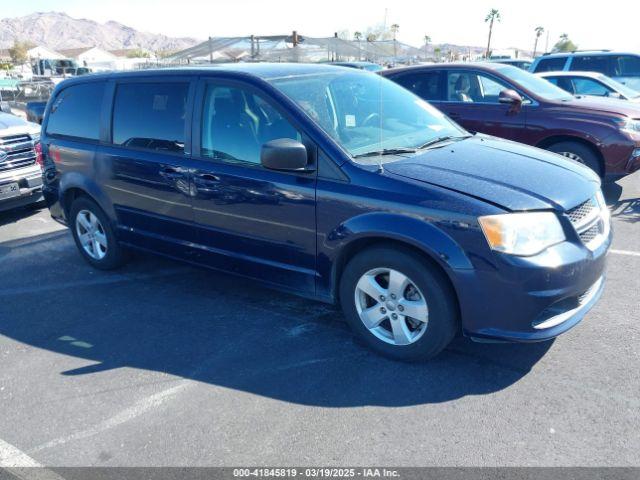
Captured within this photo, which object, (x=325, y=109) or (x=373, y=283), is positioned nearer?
(x=373, y=283)

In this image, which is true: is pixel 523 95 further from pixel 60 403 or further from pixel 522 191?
pixel 60 403

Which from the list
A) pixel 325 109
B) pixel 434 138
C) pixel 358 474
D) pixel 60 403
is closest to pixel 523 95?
pixel 434 138

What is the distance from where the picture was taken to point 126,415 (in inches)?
120

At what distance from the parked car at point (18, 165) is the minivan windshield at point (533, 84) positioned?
241 inches

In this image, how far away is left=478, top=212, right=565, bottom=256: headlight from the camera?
2.85 metres

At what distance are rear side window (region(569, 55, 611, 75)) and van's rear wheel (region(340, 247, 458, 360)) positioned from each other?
10.6m

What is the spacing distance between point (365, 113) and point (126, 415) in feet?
8.56

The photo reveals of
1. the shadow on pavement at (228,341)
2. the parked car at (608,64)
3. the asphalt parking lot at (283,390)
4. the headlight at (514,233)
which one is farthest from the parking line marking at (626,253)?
the parked car at (608,64)

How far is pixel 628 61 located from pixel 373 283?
443 inches

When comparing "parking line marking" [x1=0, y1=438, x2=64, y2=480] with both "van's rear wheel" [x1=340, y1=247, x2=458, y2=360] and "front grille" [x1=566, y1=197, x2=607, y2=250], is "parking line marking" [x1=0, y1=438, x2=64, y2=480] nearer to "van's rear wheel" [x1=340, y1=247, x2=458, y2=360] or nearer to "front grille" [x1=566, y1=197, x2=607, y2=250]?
"van's rear wheel" [x1=340, y1=247, x2=458, y2=360]

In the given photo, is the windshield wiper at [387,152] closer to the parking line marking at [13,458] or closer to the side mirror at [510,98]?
the parking line marking at [13,458]

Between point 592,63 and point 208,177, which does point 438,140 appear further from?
point 592,63

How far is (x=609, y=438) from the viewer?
265 centimetres

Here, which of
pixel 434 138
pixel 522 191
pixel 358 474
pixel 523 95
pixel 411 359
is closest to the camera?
pixel 358 474
